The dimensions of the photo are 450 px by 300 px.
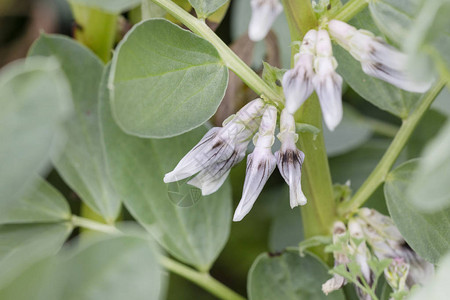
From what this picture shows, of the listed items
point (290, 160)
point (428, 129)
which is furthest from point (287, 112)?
point (428, 129)

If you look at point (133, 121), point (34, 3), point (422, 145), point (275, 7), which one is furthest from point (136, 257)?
point (34, 3)

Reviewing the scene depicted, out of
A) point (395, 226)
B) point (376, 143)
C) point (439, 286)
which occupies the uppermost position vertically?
point (439, 286)

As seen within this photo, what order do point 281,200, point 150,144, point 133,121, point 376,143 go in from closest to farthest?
1. point 133,121
2. point 150,144
3. point 281,200
4. point 376,143

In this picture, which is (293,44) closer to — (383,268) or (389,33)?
(389,33)

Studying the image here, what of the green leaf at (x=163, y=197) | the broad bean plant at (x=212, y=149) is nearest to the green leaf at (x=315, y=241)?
the broad bean plant at (x=212, y=149)

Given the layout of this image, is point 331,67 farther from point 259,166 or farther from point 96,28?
point 96,28

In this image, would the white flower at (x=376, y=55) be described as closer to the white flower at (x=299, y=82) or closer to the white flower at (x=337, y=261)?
the white flower at (x=299, y=82)

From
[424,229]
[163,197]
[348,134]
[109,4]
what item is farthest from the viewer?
[348,134]

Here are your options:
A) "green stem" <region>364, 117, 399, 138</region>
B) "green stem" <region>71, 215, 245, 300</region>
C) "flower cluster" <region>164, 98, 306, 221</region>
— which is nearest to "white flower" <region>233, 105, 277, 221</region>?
Answer: "flower cluster" <region>164, 98, 306, 221</region>
